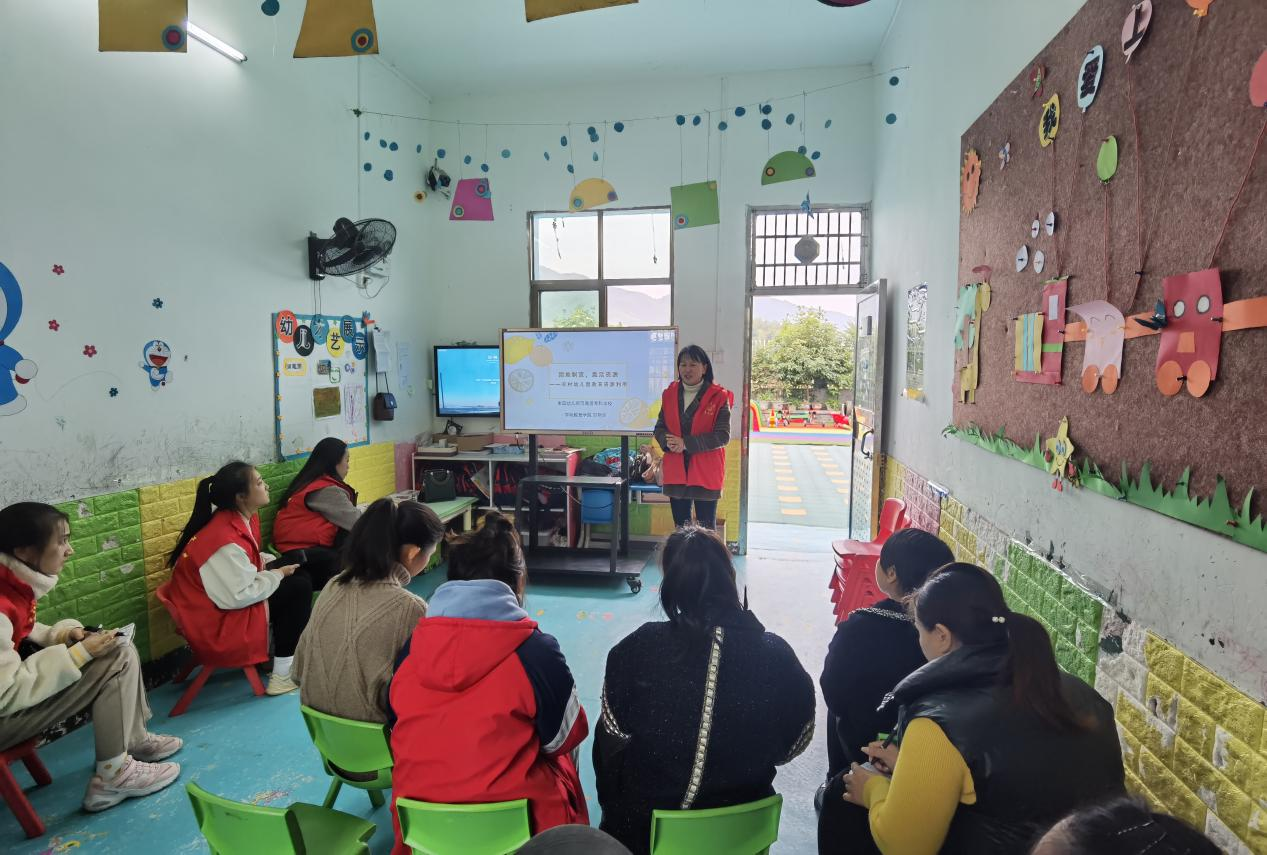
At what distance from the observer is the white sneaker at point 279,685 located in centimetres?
280

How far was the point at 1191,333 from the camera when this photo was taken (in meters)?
1.17

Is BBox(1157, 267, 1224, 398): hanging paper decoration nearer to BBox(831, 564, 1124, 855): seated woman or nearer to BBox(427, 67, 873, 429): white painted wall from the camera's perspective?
BBox(831, 564, 1124, 855): seated woman

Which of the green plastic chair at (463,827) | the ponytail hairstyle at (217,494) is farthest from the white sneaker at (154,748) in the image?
the green plastic chair at (463,827)

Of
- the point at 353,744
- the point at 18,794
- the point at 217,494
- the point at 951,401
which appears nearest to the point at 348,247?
the point at 217,494

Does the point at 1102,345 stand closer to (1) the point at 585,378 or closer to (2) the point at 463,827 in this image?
(2) the point at 463,827

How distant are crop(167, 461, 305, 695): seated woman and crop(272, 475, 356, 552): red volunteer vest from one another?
519 millimetres

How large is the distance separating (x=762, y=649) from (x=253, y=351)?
327 centimetres

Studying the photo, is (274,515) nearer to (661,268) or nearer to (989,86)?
(661,268)

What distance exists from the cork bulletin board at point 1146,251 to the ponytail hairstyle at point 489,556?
138cm

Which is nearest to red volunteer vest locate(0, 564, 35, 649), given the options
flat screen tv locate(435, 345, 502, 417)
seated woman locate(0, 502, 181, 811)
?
seated woman locate(0, 502, 181, 811)

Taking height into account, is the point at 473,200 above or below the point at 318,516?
above

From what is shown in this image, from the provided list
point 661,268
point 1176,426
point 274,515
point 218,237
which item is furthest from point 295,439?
point 1176,426

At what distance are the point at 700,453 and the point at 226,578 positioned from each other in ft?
7.74

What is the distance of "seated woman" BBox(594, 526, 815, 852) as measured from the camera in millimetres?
1240
